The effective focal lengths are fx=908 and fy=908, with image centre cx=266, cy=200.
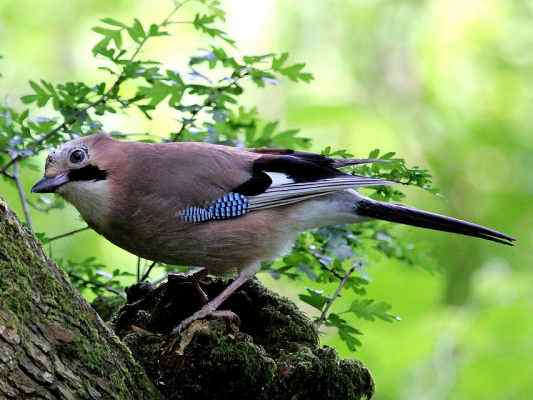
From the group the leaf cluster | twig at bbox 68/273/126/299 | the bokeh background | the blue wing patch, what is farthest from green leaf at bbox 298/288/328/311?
the bokeh background

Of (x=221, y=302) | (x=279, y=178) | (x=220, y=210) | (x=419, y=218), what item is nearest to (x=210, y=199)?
(x=220, y=210)

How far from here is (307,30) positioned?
32.6ft

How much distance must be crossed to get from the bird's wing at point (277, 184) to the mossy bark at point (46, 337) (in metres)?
1.13

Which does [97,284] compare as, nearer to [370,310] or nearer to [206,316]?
[206,316]

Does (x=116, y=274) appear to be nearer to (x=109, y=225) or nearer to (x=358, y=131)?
(x=109, y=225)

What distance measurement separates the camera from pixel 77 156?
397 cm

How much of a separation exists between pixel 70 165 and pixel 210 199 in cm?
66

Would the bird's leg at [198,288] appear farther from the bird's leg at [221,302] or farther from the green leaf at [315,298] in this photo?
the green leaf at [315,298]

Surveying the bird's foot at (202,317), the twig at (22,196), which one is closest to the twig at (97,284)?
the twig at (22,196)

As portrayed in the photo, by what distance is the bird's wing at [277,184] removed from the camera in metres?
4.19

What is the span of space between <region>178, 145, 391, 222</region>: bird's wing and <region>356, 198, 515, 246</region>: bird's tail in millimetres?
214

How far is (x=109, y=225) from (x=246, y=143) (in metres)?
0.79

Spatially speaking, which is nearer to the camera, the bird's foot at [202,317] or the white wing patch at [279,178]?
the bird's foot at [202,317]

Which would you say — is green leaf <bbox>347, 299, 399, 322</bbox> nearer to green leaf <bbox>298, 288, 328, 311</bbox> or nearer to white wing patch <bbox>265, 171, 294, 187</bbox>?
green leaf <bbox>298, 288, 328, 311</bbox>
